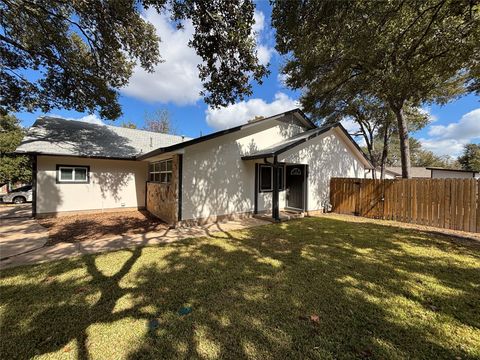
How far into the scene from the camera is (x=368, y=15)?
6004 mm

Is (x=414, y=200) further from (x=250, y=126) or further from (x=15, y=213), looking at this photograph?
(x=15, y=213)

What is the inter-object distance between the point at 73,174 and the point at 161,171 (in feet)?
14.2

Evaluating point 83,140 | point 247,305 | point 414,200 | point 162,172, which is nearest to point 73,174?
point 83,140

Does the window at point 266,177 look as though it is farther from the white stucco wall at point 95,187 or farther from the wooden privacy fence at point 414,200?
the white stucco wall at point 95,187

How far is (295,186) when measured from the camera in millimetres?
11297

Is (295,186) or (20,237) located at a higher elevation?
(295,186)

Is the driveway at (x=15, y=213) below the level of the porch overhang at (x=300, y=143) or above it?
below

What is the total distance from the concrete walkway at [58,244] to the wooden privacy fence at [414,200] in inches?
205

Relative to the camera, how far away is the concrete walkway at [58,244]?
205 inches

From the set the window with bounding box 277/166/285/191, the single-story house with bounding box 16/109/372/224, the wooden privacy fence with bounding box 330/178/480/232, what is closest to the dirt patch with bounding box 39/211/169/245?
the single-story house with bounding box 16/109/372/224

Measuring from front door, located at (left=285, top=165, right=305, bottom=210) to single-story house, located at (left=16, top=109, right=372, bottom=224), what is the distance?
51mm

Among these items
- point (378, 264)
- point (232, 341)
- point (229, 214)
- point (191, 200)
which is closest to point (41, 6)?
point (191, 200)

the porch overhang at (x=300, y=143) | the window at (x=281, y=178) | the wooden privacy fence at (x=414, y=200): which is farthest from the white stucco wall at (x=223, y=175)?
the wooden privacy fence at (x=414, y=200)

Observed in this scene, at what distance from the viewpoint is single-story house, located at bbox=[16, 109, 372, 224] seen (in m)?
8.62
